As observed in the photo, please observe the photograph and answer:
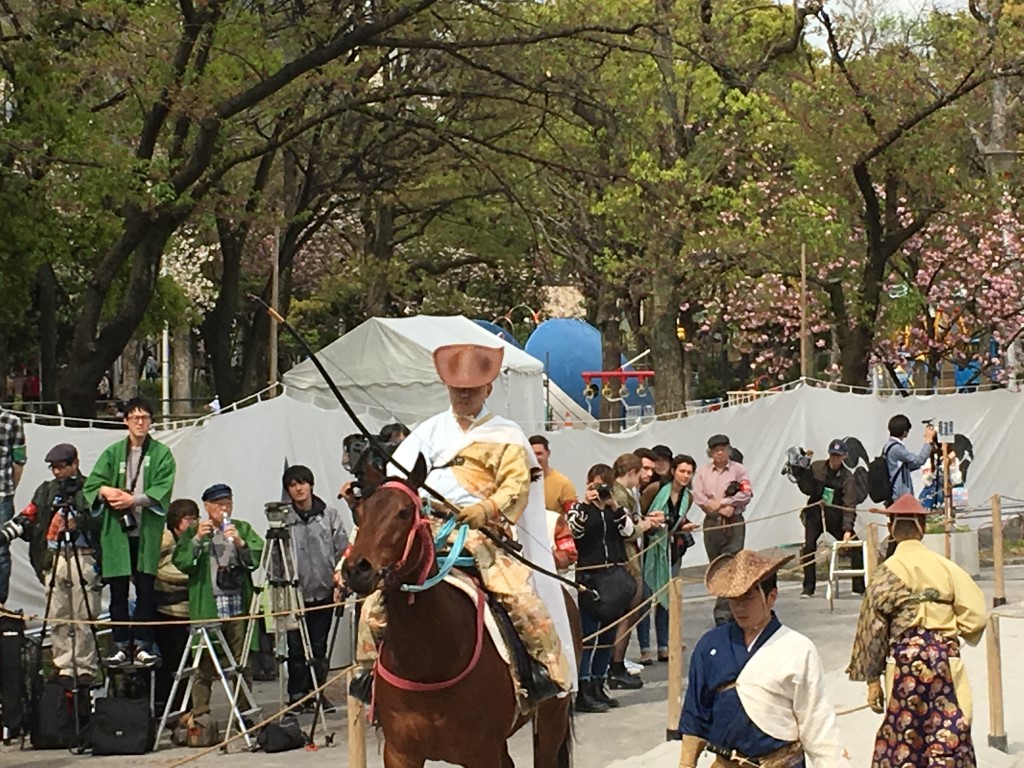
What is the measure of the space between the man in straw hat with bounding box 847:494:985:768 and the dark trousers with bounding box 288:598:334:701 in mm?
4677

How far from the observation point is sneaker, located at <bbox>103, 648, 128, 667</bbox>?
38.4 feet

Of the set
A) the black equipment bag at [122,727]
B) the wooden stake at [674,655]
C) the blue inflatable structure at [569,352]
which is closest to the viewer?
the wooden stake at [674,655]

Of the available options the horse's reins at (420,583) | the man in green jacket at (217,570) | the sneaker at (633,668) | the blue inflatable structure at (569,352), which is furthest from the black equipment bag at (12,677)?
the blue inflatable structure at (569,352)

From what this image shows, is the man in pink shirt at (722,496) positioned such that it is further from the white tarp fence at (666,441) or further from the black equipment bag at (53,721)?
the black equipment bag at (53,721)

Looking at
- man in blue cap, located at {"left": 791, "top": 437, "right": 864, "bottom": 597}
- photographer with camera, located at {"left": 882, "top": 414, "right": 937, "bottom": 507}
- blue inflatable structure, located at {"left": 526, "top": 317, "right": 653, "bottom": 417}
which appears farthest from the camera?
blue inflatable structure, located at {"left": 526, "top": 317, "right": 653, "bottom": 417}

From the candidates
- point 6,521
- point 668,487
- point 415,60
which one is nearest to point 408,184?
point 415,60

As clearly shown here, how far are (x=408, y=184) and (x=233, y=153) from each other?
966cm

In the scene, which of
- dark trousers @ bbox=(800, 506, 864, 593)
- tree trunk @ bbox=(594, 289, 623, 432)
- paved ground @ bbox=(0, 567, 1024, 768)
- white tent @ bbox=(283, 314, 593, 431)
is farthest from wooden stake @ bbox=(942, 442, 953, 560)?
tree trunk @ bbox=(594, 289, 623, 432)

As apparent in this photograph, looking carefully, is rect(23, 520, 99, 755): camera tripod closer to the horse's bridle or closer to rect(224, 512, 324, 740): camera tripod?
rect(224, 512, 324, 740): camera tripod

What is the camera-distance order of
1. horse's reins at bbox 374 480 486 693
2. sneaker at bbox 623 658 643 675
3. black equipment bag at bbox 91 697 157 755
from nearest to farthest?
1. horse's reins at bbox 374 480 486 693
2. black equipment bag at bbox 91 697 157 755
3. sneaker at bbox 623 658 643 675

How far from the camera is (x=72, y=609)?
1206 centimetres

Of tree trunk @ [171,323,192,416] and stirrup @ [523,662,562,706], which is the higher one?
tree trunk @ [171,323,192,416]

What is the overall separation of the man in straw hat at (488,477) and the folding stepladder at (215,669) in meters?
4.01

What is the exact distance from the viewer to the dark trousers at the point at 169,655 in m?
12.2
